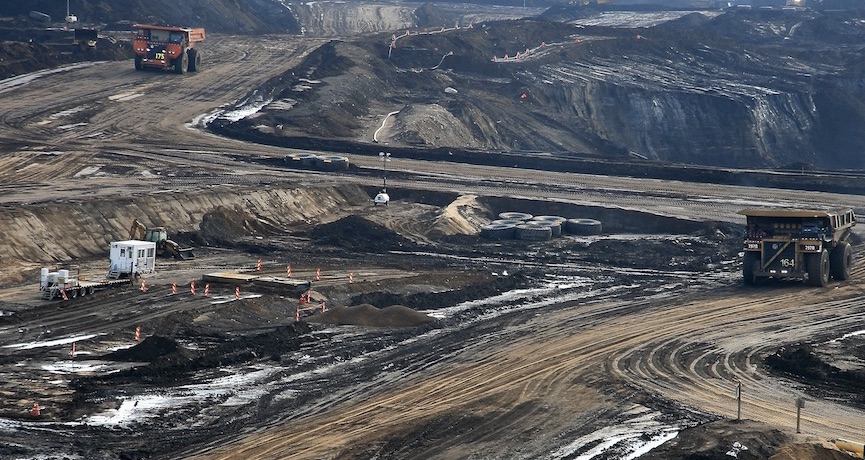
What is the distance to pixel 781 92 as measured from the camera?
97312 millimetres

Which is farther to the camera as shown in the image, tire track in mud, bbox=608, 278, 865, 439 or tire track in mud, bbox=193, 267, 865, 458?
tire track in mud, bbox=608, 278, 865, 439

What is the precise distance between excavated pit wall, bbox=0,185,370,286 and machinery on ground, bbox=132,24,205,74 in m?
30.6

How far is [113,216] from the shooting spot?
4641cm

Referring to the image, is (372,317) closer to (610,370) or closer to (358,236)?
(610,370)

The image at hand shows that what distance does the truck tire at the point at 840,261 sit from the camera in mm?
41875

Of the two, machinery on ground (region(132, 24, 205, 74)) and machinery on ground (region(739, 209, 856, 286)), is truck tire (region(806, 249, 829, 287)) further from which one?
machinery on ground (region(132, 24, 205, 74))

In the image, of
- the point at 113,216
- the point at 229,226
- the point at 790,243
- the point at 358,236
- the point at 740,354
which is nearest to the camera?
the point at 740,354

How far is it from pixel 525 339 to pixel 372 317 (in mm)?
4531

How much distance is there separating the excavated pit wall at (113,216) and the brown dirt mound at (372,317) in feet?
33.3

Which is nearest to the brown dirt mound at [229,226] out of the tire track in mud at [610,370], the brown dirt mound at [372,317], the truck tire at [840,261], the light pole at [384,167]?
the light pole at [384,167]

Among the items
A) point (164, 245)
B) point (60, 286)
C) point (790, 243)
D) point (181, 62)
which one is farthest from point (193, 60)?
point (790, 243)

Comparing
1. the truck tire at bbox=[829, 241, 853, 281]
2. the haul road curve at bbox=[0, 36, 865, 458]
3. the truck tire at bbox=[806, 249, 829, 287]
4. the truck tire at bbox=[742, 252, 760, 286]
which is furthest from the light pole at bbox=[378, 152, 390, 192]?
the truck tire at bbox=[806, 249, 829, 287]

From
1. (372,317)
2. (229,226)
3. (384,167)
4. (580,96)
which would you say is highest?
(580,96)

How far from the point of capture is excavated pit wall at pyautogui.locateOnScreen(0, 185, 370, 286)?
136ft
